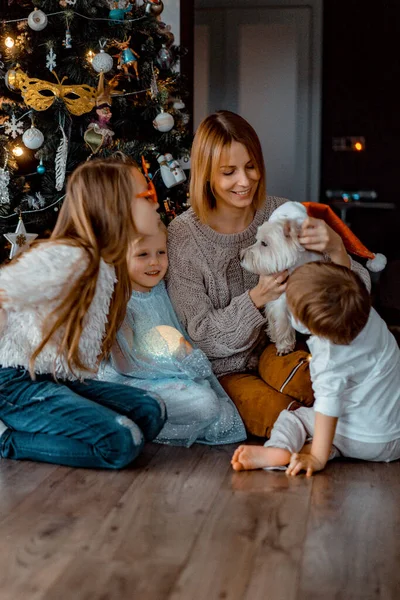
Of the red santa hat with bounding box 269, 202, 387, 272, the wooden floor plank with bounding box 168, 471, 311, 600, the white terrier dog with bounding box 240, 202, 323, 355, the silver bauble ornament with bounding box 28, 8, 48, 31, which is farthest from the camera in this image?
the silver bauble ornament with bounding box 28, 8, 48, 31

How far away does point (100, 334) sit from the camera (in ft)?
7.38

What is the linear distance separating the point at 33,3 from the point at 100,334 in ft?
5.15

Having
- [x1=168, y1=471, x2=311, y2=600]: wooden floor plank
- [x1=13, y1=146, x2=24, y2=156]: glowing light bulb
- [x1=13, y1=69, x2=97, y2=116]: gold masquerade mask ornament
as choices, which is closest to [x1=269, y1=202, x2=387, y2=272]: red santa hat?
[x1=168, y1=471, x2=311, y2=600]: wooden floor plank

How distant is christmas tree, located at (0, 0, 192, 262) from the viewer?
3.13m

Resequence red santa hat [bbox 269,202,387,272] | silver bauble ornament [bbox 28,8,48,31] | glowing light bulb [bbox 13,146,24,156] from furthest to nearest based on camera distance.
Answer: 1. glowing light bulb [bbox 13,146,24,156]
2. silver bauble ornament [bbox 28,8,48,31]
3. red santa hat [bbox 269,202,387,272]

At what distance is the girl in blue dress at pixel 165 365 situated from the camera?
241cm

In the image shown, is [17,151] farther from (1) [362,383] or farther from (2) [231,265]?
(1) [362,383]

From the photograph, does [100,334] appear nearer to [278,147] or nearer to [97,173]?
[97,173]

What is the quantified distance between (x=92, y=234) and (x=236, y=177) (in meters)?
0.56

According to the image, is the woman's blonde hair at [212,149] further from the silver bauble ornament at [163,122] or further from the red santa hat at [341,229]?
the silver bauble ornament at [163,122]

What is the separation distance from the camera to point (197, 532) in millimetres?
1752

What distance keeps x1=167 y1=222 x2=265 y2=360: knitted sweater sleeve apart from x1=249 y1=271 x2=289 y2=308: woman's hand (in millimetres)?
24

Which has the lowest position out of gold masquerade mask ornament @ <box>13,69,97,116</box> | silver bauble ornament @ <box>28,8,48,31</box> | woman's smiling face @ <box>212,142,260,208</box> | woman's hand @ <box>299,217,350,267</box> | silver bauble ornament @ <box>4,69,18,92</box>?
woman's hand @ <box>299,217,350,267</box>

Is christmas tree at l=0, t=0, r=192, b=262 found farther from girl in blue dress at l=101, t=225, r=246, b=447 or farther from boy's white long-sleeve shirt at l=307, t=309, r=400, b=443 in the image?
boy's white long-sleeve shirt at l=307, t=309, r=400, b=443
